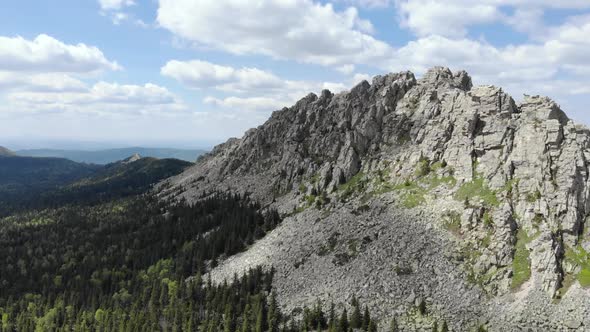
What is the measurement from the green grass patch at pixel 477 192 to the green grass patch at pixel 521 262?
37.3 ft

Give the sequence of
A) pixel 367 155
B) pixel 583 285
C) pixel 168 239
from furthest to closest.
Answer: pixel 168 239 → pixel 367 155 → pixel 583 285

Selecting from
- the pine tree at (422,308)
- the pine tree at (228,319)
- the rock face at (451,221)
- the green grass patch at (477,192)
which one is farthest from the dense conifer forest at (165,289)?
the green grass patch at (477,192)

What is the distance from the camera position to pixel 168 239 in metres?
185

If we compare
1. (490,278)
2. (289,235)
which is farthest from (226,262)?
(490,278)

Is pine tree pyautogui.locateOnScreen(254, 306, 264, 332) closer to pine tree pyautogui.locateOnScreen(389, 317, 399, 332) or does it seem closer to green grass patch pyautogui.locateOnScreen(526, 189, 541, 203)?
pine tree pyautogui.locateOnScreen(389, 317, 399, 332)

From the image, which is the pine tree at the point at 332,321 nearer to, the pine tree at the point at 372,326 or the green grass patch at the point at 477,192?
the pine tree at the point at 372,326

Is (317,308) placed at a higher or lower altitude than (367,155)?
lower

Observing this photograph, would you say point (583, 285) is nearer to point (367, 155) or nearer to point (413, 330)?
point (413, 330)

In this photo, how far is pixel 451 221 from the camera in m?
110

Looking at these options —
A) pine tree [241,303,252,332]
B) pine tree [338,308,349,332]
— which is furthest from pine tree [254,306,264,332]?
pine tree [338,308,349,332]

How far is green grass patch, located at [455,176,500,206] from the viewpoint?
10969cm

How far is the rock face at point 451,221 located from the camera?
89875 millimetres

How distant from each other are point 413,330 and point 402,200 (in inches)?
1776

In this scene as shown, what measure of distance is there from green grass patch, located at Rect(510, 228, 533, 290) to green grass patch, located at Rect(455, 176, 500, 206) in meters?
11.4
